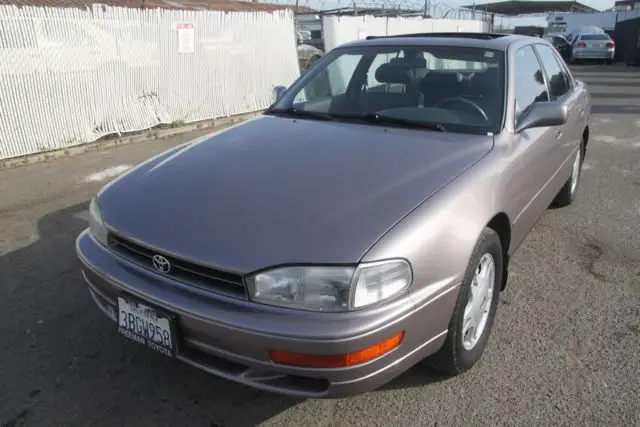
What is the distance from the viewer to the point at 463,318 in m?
2.40

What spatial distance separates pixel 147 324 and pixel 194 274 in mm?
310

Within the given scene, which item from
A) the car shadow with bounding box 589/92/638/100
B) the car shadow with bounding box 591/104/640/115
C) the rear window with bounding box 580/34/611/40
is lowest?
the car shadow with bounding box 589/92/638/100

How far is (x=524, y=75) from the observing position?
3.49 metres

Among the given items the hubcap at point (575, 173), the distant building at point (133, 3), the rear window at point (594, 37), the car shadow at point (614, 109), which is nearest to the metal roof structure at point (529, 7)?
the rear window at point (594, 37)

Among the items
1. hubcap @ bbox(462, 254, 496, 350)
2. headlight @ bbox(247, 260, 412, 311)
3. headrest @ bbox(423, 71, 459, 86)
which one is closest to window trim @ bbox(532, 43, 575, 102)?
headrest @ bbox(423, 71, 459, 86)

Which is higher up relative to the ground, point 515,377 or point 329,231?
point 329,231

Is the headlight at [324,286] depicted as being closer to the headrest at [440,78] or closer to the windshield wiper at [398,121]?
the windshield wiper at [398,121]

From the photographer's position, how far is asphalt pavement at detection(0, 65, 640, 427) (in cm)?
238

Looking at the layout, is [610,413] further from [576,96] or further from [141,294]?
[576,96]

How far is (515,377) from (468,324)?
37cm

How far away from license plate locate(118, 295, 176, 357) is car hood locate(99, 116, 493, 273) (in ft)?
0.85

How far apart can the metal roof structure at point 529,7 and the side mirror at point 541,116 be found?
44.4 metres

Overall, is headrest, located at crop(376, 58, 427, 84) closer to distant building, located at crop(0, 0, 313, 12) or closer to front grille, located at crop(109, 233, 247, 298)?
front grille, located at crop(109, 233, 247, 298)

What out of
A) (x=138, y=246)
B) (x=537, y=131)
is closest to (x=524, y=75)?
(x=537, y=131)
